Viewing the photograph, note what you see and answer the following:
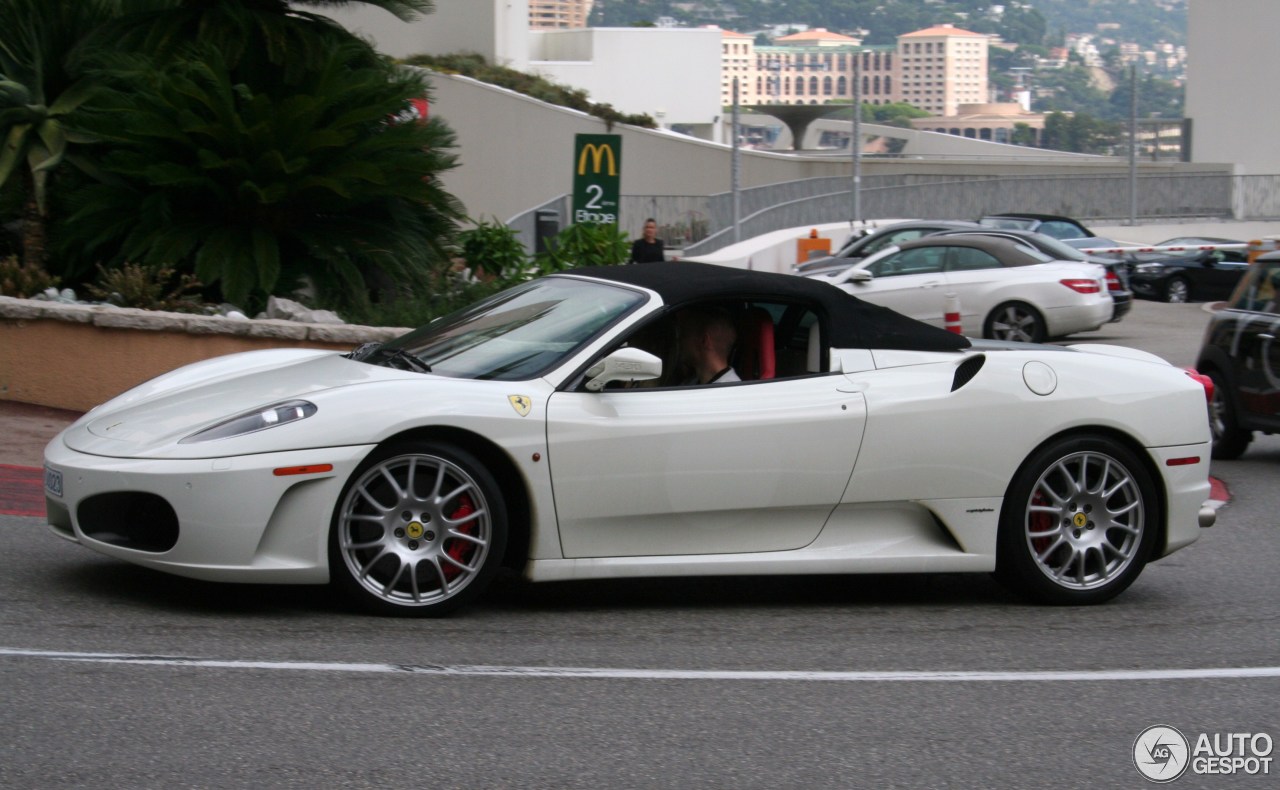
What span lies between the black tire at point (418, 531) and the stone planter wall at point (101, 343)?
17.3 ft

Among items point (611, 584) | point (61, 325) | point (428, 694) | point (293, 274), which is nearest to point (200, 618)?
point (428, 694)

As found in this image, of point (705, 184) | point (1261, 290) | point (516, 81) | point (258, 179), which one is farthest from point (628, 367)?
point (705, 184)

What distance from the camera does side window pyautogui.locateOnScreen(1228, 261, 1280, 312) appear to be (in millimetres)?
11234

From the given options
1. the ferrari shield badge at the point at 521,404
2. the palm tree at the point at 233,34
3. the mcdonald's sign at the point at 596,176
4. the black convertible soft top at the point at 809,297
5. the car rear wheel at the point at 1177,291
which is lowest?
the car rear wheel at the point at 1177,291

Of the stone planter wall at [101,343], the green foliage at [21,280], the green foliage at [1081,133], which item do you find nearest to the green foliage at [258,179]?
the green foliage at [21,280]

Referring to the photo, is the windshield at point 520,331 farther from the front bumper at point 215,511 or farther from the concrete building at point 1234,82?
the concrete building at point 1234,82

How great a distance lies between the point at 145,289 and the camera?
11820 mm

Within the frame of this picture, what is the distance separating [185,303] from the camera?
472 inches

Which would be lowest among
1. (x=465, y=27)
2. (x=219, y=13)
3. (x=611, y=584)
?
(x=611, y=584)

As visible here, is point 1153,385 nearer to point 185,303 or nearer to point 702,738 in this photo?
point 702,738

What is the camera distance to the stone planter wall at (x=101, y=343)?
1069 centimetres

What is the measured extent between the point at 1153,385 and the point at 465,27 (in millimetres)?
51264

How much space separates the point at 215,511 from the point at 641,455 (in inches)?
65.0

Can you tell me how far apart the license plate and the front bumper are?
1.0 inches
